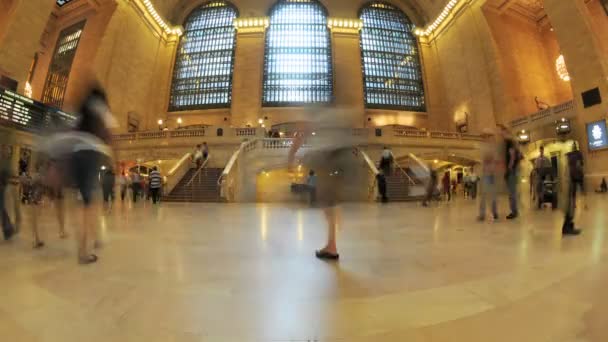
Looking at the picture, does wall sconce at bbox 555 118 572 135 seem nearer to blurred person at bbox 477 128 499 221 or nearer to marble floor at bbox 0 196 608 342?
blurred person at bbox 477 128 499 221

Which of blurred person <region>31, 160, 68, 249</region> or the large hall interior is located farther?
blurred person <region>31, 160, 68, 249</region>

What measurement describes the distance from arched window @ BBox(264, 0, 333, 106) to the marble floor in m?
25.5

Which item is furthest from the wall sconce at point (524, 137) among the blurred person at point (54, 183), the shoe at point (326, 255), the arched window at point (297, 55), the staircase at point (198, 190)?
the blurred person at point (54, 183)

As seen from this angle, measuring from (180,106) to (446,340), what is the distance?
30701 millimetres

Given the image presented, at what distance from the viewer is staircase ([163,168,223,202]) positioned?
1282 centimetres

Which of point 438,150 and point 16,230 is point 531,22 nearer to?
point 438,150

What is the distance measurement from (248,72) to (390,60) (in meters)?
14.2

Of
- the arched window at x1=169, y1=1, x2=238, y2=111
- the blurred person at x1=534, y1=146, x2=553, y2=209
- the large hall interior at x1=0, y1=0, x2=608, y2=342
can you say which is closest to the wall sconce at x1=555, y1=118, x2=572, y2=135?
the large hall interior at x1=0, y1=0, x2=608, y2=342

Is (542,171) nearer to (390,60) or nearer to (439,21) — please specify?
(390,60)

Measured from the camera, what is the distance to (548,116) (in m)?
18.5

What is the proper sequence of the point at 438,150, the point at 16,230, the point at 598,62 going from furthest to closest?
the point at 438,150, the point at 598,62, the point at 16,230

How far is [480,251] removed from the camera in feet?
9.14

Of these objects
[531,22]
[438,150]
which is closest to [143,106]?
[438,150]

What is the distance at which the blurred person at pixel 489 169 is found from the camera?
5.38 m
